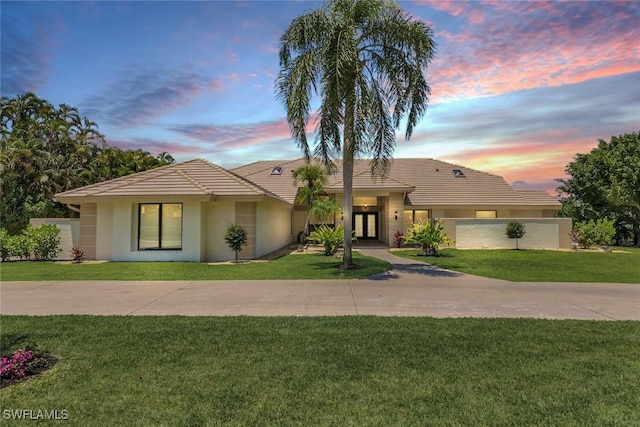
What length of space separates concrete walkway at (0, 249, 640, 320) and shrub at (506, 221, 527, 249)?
1058 centimetres

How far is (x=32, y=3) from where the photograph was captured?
596 cm

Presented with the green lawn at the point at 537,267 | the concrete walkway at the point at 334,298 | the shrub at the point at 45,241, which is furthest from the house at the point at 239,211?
the concrete walkway at the point at 334,298

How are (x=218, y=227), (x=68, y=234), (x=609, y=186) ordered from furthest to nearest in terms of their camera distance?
(x=609, y=186)
(x=68, y=234)
(x=218, y=227)

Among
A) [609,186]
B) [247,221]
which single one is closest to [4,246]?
[247,221]

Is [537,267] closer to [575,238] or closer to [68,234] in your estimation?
[575,238]

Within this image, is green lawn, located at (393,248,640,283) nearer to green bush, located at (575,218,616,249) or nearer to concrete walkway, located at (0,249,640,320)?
concrete walkway, located at (0,249,640,320)

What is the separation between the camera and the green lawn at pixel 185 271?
437 inches

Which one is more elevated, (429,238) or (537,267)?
(429,238)

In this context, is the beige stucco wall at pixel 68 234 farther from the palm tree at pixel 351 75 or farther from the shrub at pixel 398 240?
the shrub at pixel 398 240

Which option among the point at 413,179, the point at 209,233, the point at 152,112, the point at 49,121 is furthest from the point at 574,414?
the point at 49,121

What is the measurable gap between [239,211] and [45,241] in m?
8.66

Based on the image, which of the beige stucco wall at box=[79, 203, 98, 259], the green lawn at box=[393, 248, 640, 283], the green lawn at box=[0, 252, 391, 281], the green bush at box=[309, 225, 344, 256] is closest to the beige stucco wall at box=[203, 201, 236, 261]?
the green lawn at box=[0, 252, 391, 281]

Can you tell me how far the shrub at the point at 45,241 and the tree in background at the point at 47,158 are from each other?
19.0 ft

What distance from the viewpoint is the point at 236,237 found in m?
14.9
